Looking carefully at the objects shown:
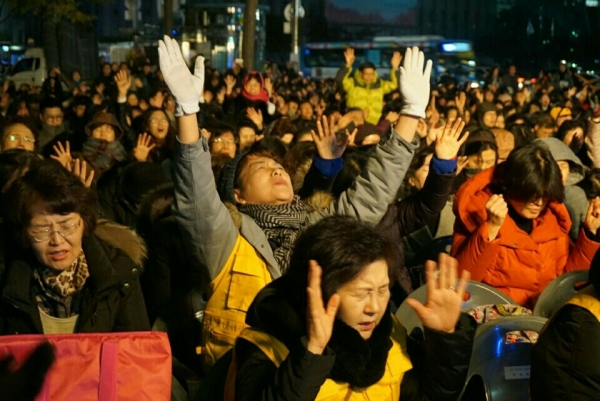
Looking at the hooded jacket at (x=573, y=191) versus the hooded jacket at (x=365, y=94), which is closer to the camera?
the hooded jacket at (x=573, y=191)

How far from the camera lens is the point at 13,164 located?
5242 millimetres

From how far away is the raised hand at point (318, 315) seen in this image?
9.98ft

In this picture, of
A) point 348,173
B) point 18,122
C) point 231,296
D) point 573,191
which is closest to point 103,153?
point 18,122

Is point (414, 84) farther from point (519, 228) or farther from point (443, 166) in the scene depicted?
point (519, 228)

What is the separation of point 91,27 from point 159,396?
42.9m

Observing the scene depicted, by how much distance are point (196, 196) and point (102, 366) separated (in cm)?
98

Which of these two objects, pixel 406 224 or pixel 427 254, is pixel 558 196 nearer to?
pixel 406 224

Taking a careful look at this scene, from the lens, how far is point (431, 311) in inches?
129

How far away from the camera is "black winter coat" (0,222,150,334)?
3.86 metres

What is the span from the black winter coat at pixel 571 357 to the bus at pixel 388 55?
133 feet

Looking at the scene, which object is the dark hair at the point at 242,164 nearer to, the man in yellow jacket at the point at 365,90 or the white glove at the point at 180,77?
the white glove at the point at 180,77

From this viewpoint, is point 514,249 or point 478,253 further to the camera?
point 514,249

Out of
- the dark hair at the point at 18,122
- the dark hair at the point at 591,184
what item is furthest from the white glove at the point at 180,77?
the dark hair at the point at 591,184

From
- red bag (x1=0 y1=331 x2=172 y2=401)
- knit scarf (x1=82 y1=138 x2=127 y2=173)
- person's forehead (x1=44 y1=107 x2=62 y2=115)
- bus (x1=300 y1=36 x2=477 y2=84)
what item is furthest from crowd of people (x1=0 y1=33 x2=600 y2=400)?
bus (x1=300 y1=36 x2=477 y2=84)
